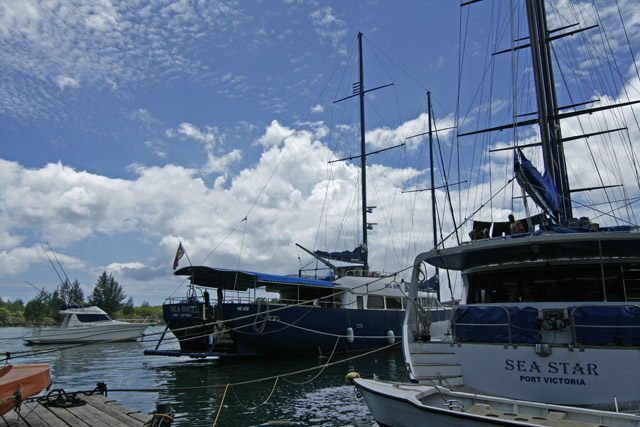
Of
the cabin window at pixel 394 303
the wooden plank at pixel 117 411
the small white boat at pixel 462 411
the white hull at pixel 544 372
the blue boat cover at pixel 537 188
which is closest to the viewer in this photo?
the small white boat at pixel 462 411

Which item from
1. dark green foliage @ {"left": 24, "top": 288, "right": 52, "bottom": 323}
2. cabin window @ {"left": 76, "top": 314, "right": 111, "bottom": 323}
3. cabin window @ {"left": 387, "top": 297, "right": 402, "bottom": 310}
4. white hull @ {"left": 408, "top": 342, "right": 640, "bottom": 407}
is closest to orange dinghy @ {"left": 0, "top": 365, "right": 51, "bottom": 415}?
white hull @ {"left": 408, "top": 342, "right": 640, "bottom": 407}

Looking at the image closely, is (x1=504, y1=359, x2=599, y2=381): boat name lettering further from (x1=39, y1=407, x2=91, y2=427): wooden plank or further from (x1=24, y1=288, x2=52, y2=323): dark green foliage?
(x1=24, y1=288, x2=52, y2=323): dark green foliage

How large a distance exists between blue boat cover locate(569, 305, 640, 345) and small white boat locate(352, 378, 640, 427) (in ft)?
6.10

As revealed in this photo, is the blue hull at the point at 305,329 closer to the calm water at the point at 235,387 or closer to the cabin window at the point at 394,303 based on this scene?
the calm water at the point at 235,387

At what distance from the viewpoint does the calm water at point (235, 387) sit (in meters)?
10.5

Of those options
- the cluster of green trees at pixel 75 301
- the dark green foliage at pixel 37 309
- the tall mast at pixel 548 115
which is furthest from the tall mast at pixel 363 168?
the dark green foliage at pixel 37 309

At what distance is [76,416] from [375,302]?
18195 millimetres

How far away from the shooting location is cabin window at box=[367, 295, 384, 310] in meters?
24.2

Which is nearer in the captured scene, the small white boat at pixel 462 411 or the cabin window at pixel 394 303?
the small white boat at pixel 462 411

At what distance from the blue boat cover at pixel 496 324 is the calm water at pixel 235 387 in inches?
129

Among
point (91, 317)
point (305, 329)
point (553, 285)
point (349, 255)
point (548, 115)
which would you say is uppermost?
point (548, 115)

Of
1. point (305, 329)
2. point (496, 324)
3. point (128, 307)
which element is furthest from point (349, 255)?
point (128, 307)

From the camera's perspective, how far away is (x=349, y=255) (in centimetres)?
2647

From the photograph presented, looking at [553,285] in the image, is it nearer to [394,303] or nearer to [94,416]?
[94,416]
